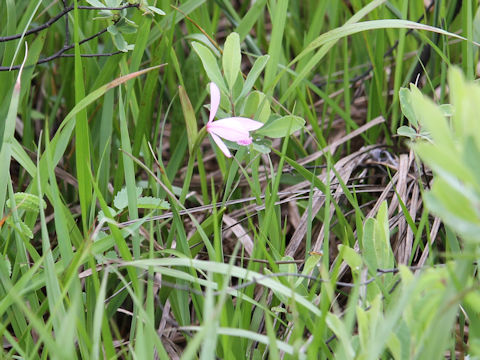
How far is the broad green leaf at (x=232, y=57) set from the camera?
0.99 meters

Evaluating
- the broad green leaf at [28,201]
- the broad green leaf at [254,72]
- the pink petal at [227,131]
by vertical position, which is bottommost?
the broad green leaf at [28,201]

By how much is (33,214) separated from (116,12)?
1.32 ft

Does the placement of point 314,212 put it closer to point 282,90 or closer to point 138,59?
point 282,90

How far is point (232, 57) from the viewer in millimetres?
994

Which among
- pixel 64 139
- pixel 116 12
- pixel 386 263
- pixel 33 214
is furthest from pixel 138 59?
pixel 386 263

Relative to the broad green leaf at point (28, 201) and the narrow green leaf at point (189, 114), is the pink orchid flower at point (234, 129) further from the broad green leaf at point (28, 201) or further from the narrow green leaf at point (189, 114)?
the broad green leaf at point (28, 201)

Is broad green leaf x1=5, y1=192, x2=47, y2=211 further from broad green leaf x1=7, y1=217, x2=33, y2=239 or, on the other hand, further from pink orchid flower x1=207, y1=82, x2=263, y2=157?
pink orchid flower x1=207, y1=82, x2=263, y2=157

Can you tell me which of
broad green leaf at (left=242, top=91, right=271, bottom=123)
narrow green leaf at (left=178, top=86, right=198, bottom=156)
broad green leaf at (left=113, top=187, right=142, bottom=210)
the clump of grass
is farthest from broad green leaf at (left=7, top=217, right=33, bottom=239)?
broad green leaf at (left=242, top=91, right=271, bottom=123)

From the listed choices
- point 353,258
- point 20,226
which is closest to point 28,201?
point 20,226

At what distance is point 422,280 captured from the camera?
0.57m

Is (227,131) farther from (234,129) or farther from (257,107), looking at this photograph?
(257,107)

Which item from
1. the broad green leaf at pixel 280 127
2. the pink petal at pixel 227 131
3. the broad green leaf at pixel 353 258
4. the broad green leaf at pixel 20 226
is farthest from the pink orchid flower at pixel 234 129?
the broad green leaf at pixel 20 226

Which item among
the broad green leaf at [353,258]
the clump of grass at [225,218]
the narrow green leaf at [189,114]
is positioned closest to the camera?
the clump of grass at [225,218]

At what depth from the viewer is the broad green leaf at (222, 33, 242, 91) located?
0.99 metres
